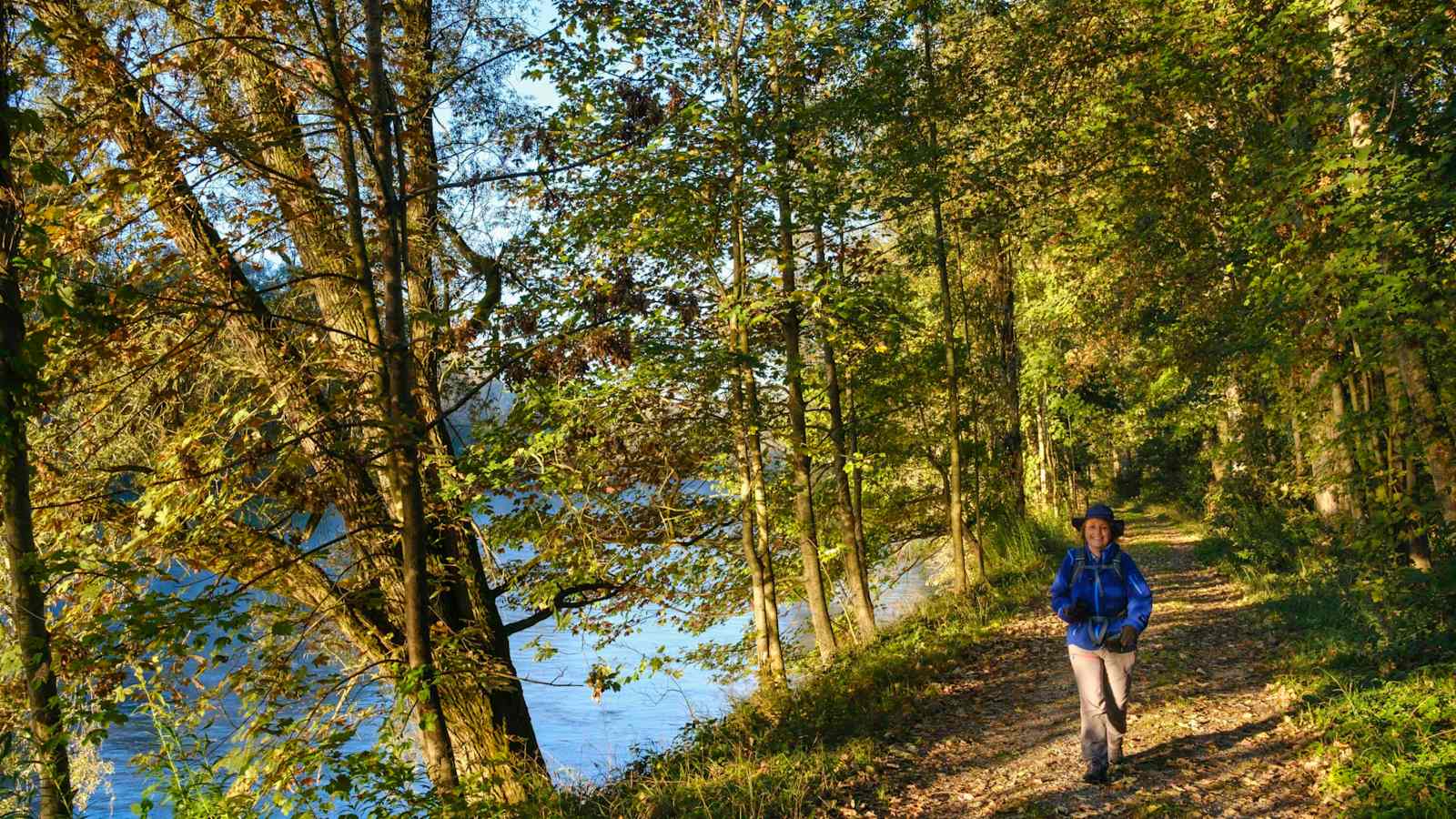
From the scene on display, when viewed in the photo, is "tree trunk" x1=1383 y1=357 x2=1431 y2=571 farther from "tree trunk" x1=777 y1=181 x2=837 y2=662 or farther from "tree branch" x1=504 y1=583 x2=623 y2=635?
"tree branch" x1=504 y1=583 x2=623 y2=635

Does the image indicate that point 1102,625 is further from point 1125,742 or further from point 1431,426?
point 1431,426

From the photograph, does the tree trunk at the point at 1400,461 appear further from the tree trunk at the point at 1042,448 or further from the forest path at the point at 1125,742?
the tree trunk at the point at 1042,448

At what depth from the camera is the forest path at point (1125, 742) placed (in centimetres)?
604

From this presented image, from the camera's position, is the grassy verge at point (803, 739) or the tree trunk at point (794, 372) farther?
the tree trunk at point (794, 372)

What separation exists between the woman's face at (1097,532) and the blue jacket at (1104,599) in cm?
6

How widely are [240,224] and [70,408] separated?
8.00ft

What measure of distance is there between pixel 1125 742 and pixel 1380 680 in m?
1.81

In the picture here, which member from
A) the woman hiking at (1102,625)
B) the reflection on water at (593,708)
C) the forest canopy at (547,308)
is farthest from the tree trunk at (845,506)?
the woman hiking at (1102,625)

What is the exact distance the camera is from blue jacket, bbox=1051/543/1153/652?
6168 mm

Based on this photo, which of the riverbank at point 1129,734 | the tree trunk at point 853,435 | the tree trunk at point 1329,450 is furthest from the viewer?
the tree trunk at point 853,435

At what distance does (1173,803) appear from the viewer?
19.3 feet

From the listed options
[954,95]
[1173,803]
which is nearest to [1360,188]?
[1173,803]

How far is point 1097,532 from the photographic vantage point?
6324 millimetres

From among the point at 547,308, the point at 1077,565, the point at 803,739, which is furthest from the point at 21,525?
the point at 1077,565
